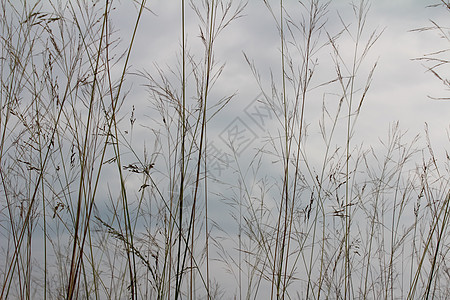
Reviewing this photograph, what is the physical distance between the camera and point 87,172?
1860mm

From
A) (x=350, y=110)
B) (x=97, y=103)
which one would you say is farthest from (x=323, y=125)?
(x=97, y=103)

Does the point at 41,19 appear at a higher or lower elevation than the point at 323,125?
higher

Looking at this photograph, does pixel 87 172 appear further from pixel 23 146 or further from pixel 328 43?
pixel 328 43

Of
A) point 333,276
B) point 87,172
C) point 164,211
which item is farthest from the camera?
point 333,276

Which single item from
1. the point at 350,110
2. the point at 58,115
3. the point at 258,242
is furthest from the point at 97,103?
the point at 350,110

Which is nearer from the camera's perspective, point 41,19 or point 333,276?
point 41,19

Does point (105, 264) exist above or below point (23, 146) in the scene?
below

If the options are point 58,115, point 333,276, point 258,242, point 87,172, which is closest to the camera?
point 87,172

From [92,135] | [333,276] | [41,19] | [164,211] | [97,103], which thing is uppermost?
[41,19]

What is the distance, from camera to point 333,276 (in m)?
2.59

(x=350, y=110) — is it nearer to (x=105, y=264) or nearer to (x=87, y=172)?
(x=87, y=172)

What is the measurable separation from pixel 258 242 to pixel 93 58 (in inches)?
45.2

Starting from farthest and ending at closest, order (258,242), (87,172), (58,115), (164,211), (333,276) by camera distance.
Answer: (333,276), (258,242), (164,211), (58,115), (87,172)

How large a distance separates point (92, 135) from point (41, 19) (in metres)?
0.55
